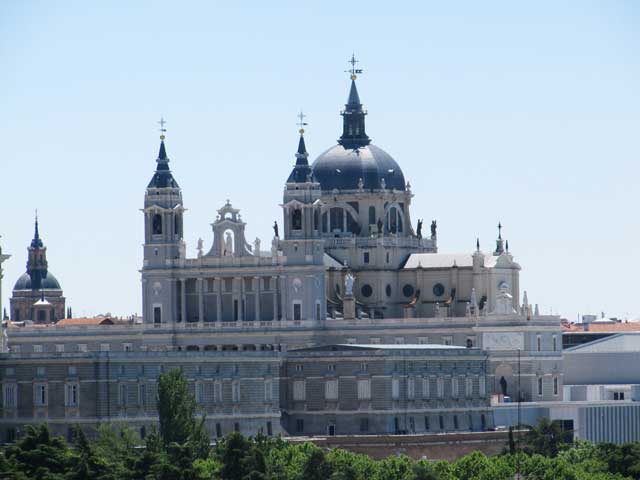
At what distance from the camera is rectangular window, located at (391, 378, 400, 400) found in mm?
191500

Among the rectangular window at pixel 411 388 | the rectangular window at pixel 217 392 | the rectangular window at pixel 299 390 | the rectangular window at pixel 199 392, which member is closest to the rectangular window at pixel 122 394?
the rectangular window at pixel 199 392

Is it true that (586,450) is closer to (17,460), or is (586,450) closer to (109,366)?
(109,366)

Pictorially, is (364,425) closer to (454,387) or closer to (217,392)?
(454,387)

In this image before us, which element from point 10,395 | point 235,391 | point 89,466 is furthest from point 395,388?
point 89,466

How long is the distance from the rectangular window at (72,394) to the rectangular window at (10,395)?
3.06m

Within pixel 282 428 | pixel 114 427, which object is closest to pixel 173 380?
pixel 114 427

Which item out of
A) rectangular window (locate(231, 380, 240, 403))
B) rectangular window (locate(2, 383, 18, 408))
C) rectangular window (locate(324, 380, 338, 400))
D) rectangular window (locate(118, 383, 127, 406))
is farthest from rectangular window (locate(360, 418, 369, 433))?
rectangular window (locate(2, 383, 18, 408))

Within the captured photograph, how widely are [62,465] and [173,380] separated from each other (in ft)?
68.1

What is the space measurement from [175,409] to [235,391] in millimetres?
14221

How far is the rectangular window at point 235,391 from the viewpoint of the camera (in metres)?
186

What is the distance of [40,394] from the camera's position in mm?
178375

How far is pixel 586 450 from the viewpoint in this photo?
7279 inches

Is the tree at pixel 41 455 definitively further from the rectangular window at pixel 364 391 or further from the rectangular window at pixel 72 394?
the rectangular window at pixel 364 391

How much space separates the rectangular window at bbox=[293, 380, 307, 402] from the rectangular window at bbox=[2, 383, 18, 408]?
21857 mm
